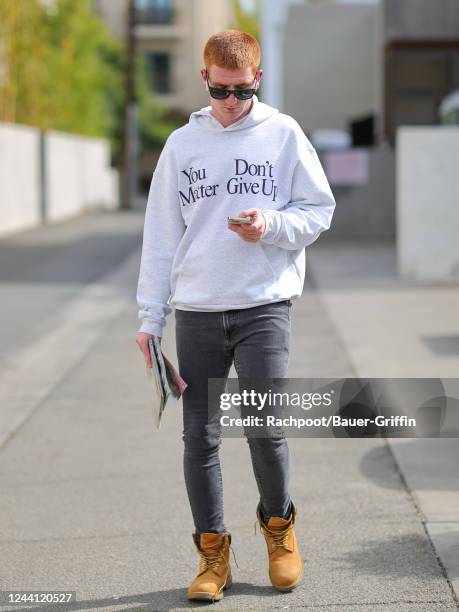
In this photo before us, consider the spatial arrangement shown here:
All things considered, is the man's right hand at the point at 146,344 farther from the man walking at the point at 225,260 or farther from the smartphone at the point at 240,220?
the smartphone at the point at 240,220

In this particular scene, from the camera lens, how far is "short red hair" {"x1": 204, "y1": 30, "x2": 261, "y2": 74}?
3.64 metres

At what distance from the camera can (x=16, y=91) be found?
95.0 ft

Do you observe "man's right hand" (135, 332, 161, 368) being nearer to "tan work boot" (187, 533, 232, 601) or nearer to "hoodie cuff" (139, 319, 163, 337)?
"hoodie cuff" (139, 319, 163, 337)

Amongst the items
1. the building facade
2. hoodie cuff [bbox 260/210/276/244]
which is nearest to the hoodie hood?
hoodie cuff [bbox 260/210/276/244]

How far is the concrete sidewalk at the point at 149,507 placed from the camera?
4.01 meters

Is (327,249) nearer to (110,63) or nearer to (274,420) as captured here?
(274,420)

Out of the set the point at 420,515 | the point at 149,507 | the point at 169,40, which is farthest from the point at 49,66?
the point at 169,40

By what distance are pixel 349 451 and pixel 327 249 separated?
1284 centimetres

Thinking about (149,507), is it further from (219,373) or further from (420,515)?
(219,373)

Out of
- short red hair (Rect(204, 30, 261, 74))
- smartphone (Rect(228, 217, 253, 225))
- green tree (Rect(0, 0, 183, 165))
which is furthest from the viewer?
green tree (Rect(0, 0, 183, 165))

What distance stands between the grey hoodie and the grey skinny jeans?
0.18 feet

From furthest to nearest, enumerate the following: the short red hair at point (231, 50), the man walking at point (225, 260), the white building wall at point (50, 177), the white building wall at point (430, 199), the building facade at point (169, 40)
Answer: the building facade at point (169, 40) < the white building wall at point (50, 177) < the white building wall at point (430, 199) < the man walking at point (225, 260) < the short red hair at point (231, 50)

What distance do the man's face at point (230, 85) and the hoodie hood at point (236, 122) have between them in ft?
0.06

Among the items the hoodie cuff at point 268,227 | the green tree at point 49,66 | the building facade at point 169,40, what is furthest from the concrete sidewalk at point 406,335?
the building facade at point 169,40
